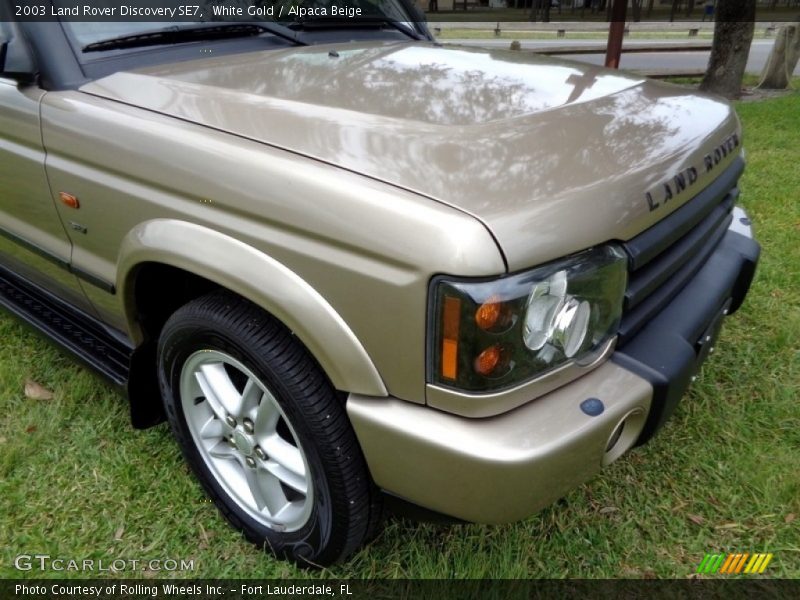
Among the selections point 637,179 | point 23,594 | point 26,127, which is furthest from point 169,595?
point 637,179

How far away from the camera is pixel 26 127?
208 cm

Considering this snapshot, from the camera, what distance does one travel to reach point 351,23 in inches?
115

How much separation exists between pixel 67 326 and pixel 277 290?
1.35 m

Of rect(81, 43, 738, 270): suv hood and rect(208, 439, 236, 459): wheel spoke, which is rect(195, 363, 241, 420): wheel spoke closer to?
rect(208, 439, 236, 459): wheel spoke

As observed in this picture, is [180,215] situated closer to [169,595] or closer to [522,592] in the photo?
[169,595]

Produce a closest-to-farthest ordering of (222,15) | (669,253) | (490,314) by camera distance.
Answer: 1. (490,314)
2. (669,253)
3. (222,15)

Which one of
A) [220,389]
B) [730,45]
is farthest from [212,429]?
[730,45]

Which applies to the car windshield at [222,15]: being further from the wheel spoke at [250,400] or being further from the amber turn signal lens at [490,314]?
the amber turn signal lens at [490,314]

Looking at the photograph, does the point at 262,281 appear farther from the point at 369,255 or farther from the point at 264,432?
the point at 264,432

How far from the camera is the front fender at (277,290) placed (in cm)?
145

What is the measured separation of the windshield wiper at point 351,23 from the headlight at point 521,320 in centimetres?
185

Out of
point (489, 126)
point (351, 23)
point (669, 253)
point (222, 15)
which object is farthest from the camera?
point (351, 23)

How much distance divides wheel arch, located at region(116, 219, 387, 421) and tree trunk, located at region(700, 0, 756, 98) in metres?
8.21

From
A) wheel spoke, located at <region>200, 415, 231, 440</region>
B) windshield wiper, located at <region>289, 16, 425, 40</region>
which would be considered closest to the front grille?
wheel spoke, located at <region>200, 415, 231, 440</region>
